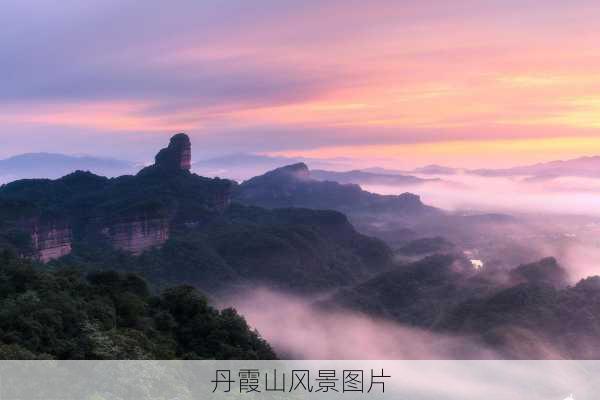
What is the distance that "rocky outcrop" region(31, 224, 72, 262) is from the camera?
77562mm

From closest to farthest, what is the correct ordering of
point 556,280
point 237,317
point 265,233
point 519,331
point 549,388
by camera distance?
point 237,317, point 549,388, point 519,331, point 556,280, point 265,233

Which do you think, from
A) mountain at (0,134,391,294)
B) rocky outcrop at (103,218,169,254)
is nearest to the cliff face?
rocky outcrop at (103,218,169,254)

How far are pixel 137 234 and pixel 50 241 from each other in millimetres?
18868

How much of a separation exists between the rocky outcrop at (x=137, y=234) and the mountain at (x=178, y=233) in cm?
17

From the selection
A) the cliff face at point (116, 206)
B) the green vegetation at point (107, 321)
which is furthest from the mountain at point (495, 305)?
the green vegetation at point (107, 321)

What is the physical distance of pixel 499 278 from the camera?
9112 centimetres

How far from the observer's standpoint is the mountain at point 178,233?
270 feet

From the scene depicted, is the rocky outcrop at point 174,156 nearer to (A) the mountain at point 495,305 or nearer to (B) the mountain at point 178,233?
(B) the mountain at point 178,233

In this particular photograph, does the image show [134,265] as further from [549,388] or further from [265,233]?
[549,388]

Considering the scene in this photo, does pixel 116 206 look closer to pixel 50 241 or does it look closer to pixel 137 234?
pixel 137 234

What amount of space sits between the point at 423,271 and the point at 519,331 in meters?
→ 36.2

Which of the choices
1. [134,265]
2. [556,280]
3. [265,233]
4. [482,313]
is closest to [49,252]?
[134,265]

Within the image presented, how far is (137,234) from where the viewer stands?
3836 inches

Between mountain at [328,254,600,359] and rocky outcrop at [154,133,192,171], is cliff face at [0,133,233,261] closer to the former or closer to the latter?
rocky outcrop at [154,133,192,171]
